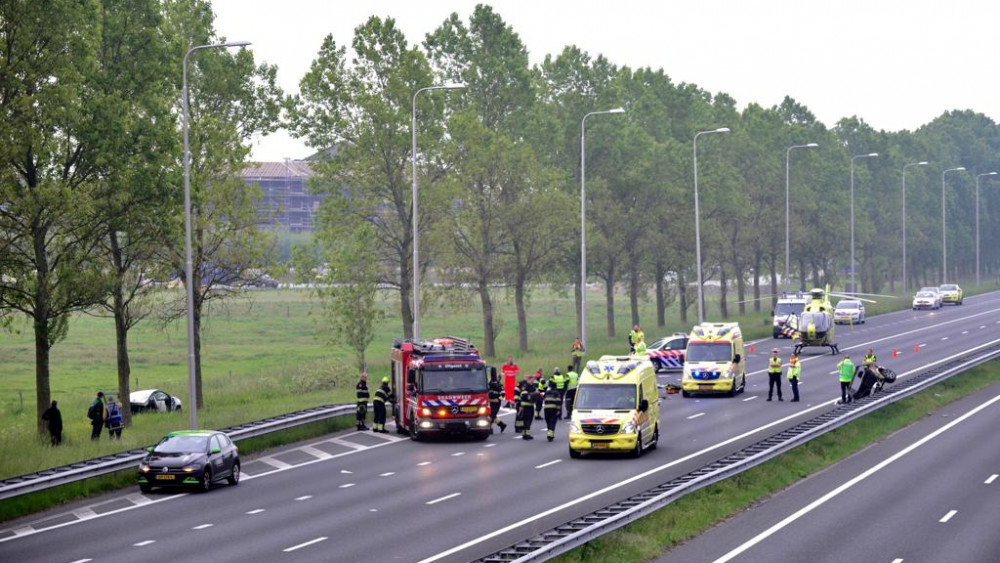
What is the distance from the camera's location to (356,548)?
73.8ft

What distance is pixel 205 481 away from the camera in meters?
29.3

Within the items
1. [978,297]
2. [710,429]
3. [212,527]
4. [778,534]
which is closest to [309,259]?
[710,429]

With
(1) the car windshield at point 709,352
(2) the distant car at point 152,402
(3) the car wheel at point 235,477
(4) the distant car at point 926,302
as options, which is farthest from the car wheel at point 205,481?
(4) the distant car at point 926,302

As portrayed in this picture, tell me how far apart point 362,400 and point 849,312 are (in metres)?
53.9

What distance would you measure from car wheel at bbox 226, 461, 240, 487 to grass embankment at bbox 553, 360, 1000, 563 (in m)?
10.9

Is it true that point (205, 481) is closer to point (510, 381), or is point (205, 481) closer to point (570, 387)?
point (570, 387)

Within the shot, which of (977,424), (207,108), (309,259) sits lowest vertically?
(977,424)

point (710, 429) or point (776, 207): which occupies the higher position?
point (776, 207)

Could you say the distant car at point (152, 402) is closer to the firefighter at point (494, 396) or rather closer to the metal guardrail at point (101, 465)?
the metal guardrail at point (101, 465)

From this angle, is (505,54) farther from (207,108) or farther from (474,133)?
(207,108)

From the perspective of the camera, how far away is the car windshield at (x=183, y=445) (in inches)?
1164

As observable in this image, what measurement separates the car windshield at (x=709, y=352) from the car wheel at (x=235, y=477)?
71.8 feet

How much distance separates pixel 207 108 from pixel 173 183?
9.90 metres

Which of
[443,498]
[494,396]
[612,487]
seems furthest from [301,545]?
[494,396]
